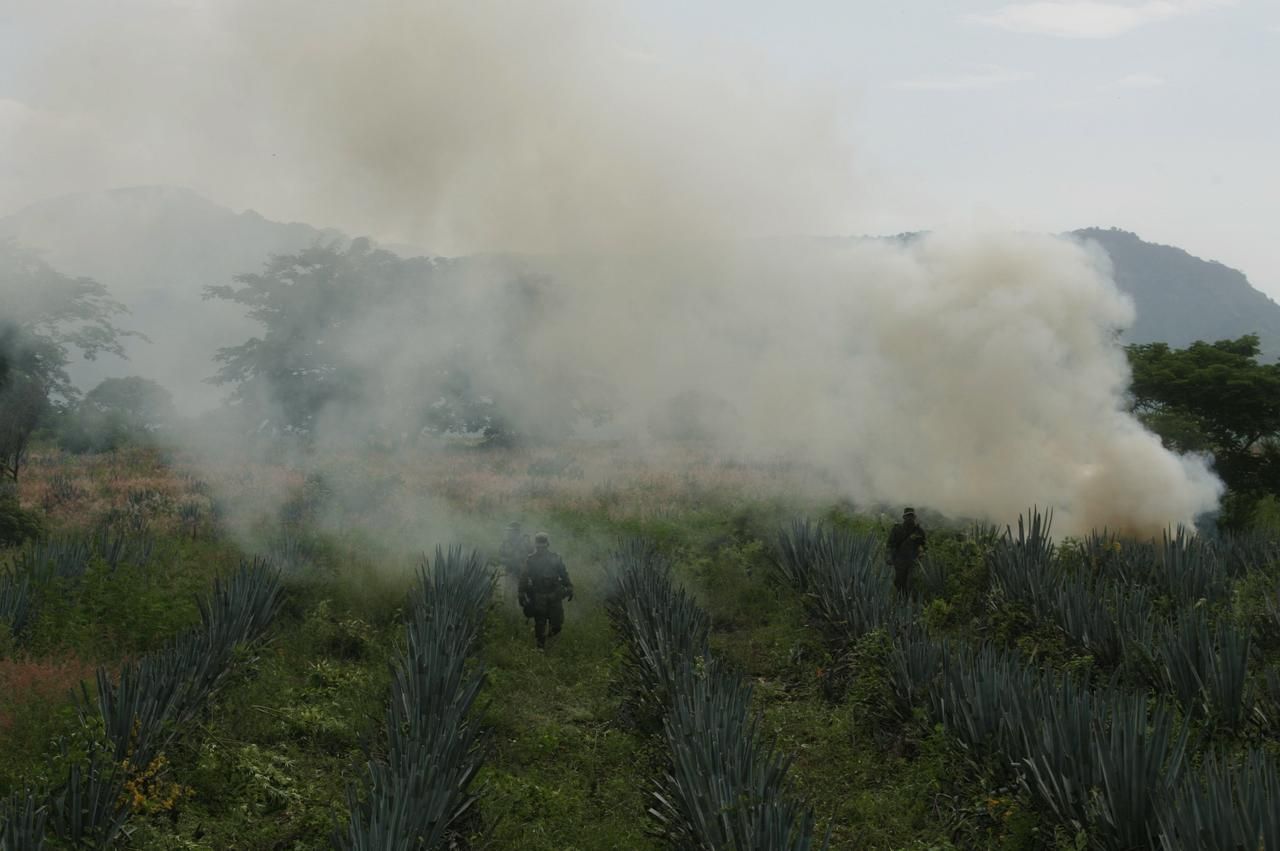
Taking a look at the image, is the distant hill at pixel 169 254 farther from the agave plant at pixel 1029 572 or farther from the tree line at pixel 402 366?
the agave plant at pixel 1029 572

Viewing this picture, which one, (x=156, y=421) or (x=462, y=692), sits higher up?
(x=156, y=421)

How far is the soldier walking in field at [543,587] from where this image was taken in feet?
35.9

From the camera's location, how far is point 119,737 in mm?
6047

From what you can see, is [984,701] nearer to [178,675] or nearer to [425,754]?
[425,754]

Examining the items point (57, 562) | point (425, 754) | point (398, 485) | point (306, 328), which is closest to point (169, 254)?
point (306, 328)

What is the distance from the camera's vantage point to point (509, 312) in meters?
21.7

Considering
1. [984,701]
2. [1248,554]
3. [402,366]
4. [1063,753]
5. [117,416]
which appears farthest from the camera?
[117,416]

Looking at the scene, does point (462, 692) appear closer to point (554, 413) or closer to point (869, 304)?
point (869, 304)

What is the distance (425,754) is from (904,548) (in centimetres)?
848

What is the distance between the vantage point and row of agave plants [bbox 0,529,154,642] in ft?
29.2

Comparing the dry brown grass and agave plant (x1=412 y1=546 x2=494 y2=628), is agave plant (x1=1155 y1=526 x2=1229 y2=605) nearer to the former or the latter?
agave plant (x1=412 y1=546 x2=494 y2=628)

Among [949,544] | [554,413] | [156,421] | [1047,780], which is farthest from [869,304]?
[156,421]

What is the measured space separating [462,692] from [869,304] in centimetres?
1397

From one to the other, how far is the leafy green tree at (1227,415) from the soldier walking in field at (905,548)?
38.3 ft
